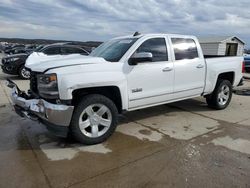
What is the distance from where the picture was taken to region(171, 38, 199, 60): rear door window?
18.6 ft

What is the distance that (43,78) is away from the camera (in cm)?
415

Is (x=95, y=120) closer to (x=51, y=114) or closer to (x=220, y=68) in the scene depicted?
(x=51, y=114)

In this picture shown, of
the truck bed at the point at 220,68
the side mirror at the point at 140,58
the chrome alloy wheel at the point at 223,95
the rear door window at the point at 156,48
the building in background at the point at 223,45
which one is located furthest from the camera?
the building in background at the point at 223,45

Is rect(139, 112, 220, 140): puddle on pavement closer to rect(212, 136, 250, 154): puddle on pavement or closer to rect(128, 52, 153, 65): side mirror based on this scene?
rect(212, 136, 250, 154): puddle on pavement

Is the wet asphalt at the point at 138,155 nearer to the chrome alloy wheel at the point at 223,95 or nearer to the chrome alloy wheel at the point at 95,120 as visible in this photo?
the chrome alloy wheel at the point at 95,120

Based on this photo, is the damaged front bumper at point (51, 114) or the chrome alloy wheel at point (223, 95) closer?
the damaged front bumper at point (51, 114)

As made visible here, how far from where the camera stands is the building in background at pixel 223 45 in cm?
3166

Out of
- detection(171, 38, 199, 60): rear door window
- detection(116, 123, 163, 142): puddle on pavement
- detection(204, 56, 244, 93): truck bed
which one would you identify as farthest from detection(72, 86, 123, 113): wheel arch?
detection(204, 56, 244, 93): truck bed

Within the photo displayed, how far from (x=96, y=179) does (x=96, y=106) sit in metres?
1.37

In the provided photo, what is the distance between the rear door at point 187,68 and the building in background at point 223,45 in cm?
2615

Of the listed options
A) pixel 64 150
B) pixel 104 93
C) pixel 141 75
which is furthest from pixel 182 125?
pixel 64 150

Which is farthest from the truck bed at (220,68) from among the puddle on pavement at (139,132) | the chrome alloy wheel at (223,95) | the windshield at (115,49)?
the windshield at (115,49)

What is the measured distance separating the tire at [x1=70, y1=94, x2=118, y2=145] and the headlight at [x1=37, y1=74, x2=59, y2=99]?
1.45 feet

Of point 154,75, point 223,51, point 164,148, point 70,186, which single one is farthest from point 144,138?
point 223,51
